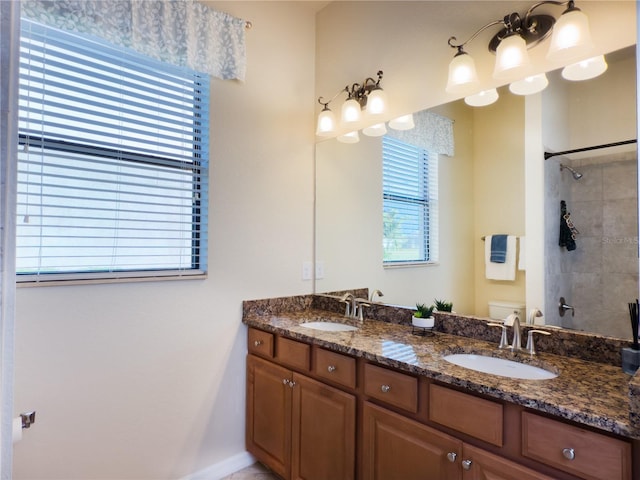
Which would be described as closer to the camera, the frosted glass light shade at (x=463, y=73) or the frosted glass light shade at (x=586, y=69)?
the frosted glass light shade at (x=586, y=69)

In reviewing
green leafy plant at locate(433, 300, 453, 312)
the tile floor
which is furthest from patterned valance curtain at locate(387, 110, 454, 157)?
the tile floor

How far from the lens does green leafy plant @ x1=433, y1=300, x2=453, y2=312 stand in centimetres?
181

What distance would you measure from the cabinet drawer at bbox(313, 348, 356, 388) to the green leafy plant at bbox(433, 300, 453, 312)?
57cm

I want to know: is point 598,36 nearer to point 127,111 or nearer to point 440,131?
point 440,131

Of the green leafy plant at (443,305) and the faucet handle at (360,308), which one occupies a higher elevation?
the green leafy plant at (443,305)

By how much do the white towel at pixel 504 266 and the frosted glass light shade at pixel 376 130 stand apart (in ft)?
2.92

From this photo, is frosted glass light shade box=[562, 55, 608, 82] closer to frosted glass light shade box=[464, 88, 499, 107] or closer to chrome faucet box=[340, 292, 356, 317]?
frosted glass light shade box=[464, 88, 499, 107]

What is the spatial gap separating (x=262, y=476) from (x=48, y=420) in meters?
1.14

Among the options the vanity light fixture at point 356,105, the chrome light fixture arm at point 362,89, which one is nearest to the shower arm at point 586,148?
the vanity light fixture at point 356,105

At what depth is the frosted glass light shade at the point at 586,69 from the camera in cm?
136

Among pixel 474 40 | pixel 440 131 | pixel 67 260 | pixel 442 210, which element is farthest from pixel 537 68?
pixel 67 260

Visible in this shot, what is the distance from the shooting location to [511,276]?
5.40 ft

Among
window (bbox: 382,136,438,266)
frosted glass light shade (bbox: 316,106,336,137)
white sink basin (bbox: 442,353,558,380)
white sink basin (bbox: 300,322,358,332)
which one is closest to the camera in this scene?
white sink basin (bbox: 442,353,558,380)

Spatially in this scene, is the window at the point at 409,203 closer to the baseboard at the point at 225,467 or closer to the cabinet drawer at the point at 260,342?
the cabinet drawer at the point at 260,342
